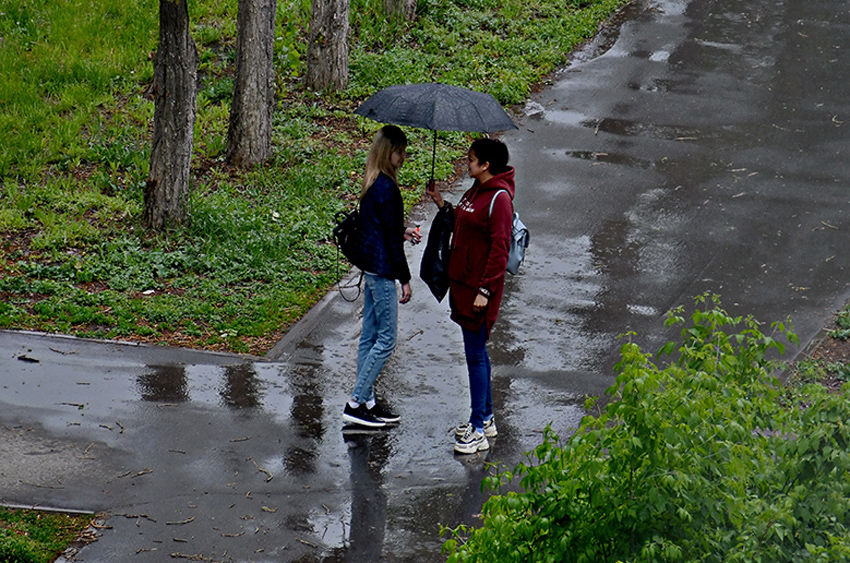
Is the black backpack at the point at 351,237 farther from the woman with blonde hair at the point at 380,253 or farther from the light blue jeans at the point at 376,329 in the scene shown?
the light blue jeans at the point at 376,329

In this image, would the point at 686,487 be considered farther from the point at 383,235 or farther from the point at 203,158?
the point at 203,158

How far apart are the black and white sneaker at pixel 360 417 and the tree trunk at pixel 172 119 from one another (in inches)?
131

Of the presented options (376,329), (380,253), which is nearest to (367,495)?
(376,329)

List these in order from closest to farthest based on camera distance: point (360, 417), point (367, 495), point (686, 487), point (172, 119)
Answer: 1. point (686, 487)
2. point (367, 495)
3. point (360, 417)
4. point (172, 119)

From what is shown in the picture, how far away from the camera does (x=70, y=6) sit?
13117 millimetres

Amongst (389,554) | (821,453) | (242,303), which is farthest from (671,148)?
(821,453)

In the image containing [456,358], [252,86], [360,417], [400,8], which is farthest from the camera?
[400,8]

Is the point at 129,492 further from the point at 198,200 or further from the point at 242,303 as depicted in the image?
the point at 198,200

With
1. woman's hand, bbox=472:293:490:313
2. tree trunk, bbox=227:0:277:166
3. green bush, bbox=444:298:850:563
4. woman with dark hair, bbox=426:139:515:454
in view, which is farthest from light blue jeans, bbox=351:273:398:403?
tree trunk, bbox=227:0:277:166

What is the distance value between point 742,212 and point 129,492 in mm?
6768

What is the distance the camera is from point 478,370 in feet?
19.2

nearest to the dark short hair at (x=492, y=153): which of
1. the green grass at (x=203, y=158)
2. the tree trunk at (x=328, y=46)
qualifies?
the green grass at (x=203, y=158)

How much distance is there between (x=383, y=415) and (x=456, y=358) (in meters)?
1.06

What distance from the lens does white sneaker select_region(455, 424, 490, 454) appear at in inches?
233
